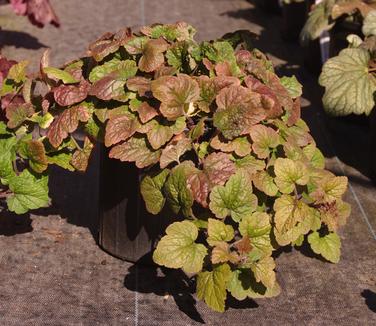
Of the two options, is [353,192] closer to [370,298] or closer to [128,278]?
→ [370,298]

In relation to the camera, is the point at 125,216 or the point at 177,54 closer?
the point at 177,54

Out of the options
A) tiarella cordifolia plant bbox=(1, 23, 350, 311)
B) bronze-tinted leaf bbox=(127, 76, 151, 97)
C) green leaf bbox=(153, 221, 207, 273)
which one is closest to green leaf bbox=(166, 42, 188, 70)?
tiarella cordifolia plant bbox=(1, 23, 350, 311)

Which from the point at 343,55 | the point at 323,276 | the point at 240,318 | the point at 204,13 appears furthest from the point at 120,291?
the point at 204,13

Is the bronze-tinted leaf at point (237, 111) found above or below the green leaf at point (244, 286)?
above

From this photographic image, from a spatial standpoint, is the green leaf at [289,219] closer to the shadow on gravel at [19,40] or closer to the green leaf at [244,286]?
the green leaf at [244,286]

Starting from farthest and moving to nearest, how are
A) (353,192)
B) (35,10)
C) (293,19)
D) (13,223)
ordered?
(293,19) → (35,10) → (353,192) → (13,223)

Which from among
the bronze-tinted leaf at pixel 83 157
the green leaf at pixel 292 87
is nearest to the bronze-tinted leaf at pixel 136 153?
the bronze-tinted leaf at pixel 83 157

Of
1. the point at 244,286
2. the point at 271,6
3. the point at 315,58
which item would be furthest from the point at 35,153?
the point at 271,6
